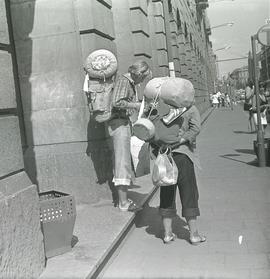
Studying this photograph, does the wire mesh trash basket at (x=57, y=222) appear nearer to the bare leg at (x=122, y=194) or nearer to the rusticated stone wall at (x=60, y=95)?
the bare leg at (x=122, y=194)

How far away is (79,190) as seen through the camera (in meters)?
7.13

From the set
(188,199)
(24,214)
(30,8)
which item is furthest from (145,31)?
(24,214)

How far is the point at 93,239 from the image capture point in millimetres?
5359

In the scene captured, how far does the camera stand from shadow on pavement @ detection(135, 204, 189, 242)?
587 cm

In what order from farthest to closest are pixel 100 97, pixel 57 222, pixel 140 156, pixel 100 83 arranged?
pixel 100 83 < pixel 100 97 < pixel 140 156 < pixel 57 222

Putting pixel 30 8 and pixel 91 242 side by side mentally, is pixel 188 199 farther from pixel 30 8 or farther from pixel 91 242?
pixel 30 8

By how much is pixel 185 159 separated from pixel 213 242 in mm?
953

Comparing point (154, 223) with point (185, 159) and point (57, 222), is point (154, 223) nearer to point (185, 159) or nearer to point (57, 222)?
point (185, 159)

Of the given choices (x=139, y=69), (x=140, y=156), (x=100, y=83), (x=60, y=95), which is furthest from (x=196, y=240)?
(x=60, y=95)

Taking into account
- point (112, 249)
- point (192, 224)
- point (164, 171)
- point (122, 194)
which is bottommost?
point (112, 249)

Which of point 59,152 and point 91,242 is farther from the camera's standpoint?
point 59,152

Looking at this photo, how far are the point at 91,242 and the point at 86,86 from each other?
2177 millimetres

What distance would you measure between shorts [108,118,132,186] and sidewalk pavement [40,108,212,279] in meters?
0.46

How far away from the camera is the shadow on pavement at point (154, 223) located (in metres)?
5.87
